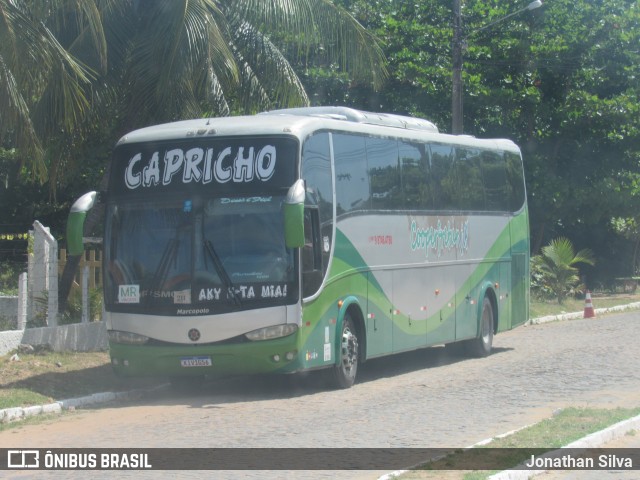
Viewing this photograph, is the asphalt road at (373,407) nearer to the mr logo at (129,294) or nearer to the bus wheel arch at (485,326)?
the bus wheel arch at (485,326)

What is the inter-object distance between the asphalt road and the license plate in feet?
1.62

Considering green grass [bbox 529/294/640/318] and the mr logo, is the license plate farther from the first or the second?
green grass [bbox 529/294/640/318]

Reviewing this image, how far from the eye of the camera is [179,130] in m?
12.9

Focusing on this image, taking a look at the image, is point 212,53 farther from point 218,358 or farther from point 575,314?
point 575,314

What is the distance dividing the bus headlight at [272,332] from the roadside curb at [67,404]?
212 cm

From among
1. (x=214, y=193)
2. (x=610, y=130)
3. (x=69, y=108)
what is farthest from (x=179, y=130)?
(x=610, y=130)

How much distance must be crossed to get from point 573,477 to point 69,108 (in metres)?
9.01

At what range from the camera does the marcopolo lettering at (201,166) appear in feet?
41.1

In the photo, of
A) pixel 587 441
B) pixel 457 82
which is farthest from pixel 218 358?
pixel 457 82

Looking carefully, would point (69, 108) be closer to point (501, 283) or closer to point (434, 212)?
point (434, 212)

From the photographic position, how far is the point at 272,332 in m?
12.3

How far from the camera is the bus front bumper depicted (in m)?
12.3

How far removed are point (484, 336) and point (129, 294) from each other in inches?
308

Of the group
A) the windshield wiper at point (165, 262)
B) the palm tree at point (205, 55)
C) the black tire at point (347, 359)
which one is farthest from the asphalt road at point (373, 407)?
the palm tree at point (205, 55)
